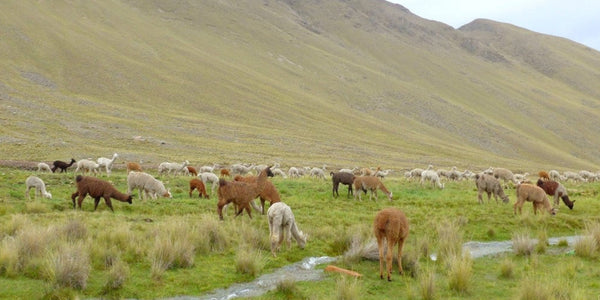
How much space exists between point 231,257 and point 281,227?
1.75 m

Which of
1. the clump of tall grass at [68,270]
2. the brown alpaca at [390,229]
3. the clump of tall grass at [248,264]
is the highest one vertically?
the brown alpaca at [390,229]

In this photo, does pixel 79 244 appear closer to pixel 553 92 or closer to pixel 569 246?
pixel 569 246

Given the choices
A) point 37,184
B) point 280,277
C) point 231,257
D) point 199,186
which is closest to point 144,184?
point 199,186

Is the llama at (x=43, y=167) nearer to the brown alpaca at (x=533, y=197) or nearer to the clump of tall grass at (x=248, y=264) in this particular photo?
the clump of tall grass at (x=248, y=264)

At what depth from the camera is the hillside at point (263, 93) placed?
63250 millimetres

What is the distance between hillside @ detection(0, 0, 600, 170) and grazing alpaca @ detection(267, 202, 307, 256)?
34.4 metres

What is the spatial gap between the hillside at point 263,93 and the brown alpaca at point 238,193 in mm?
30421

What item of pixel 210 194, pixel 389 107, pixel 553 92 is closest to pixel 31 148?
pixel 210 194

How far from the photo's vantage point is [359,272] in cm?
1138

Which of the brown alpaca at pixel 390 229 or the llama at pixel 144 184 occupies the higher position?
the brown alpaca at pixel 390 229

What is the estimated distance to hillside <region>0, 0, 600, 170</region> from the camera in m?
63.2

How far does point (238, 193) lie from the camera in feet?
54.9

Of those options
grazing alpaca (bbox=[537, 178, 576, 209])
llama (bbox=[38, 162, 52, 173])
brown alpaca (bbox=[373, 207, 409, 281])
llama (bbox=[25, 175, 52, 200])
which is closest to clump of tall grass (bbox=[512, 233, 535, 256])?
brown alpaca (bbox=[373, 207, 409, 281])

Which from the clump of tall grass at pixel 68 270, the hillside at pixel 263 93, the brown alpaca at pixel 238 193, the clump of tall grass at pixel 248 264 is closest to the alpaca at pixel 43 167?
the hillside at pixel 263 93
